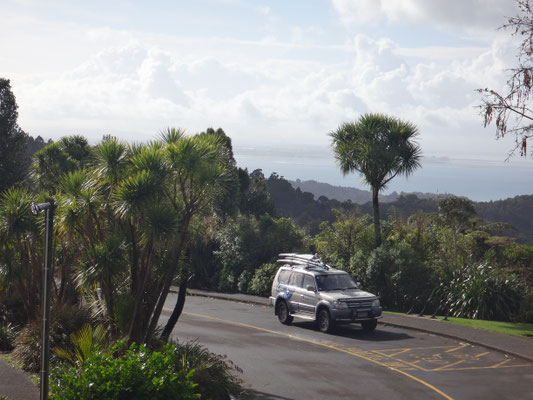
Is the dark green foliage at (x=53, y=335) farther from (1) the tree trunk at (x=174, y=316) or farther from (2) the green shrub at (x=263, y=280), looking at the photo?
(2) the green shrub at (x=263, y=280)

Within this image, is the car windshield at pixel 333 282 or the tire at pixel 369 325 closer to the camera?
the tire at pixel 369 325

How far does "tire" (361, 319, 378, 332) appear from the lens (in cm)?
2128

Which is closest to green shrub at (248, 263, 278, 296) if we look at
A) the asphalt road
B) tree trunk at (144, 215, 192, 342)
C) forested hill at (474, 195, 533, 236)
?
the asphalt road

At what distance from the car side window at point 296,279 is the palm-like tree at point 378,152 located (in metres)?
7.61

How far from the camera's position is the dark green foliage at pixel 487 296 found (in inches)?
942

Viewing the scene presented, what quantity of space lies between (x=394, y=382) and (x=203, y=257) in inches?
965

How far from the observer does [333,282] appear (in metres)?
22.0

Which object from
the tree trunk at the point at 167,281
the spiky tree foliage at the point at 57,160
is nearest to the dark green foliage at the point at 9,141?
the spiky tree foliage at the point at 57,160

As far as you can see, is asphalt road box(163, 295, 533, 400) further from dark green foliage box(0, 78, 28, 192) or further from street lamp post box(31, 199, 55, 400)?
dark green foliage box(0, 78, 28, 192)

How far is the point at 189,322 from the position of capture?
2373cm

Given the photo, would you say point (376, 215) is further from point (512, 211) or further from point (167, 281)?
point (512, 211)

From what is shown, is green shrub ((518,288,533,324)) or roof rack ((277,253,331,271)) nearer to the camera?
roof rack ((277,253,331,271))

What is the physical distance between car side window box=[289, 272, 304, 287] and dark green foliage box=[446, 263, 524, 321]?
6.17 metres

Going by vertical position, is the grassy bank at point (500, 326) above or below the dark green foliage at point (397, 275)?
below
